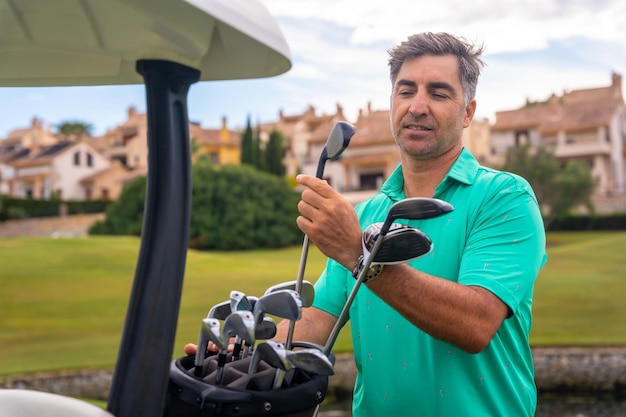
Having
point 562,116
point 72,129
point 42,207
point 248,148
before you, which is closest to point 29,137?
point 72,129

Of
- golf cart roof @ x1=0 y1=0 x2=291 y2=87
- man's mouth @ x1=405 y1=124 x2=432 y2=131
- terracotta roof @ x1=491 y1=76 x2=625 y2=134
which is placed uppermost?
terracotta roof @ x1=491 y1=76 x2=625 y2=134

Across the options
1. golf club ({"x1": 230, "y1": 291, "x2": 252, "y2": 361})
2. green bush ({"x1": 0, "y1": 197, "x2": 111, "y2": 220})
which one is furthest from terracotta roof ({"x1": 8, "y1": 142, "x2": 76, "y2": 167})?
golf club ({"x1": 230, "y1": 291, "x2": 252, "y2": 361})

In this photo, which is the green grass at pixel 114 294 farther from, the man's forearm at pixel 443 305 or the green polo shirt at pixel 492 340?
the man's forearm at pixel 443 305

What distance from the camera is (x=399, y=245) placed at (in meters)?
1.08

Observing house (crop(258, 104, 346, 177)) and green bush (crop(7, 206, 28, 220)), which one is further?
house (crop(258, 104, 346, 177))

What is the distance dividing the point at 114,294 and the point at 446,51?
1689 cm

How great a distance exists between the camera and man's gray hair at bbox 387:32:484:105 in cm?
150

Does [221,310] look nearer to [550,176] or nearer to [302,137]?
[550,176]

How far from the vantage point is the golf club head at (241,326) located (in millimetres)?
1021

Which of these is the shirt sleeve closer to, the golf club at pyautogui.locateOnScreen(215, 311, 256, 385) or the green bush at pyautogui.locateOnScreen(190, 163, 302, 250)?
the golf club at pyautogui.locateOnScreen(215, 311, 256, 385)

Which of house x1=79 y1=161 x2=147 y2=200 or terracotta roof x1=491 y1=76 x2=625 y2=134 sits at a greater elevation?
terracotta roof x1=491 y1=76 x2=625 y2=134

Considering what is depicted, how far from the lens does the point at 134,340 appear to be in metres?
0.94

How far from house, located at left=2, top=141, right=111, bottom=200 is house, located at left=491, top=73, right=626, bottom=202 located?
21097 mm

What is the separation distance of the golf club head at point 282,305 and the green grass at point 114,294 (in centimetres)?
992
